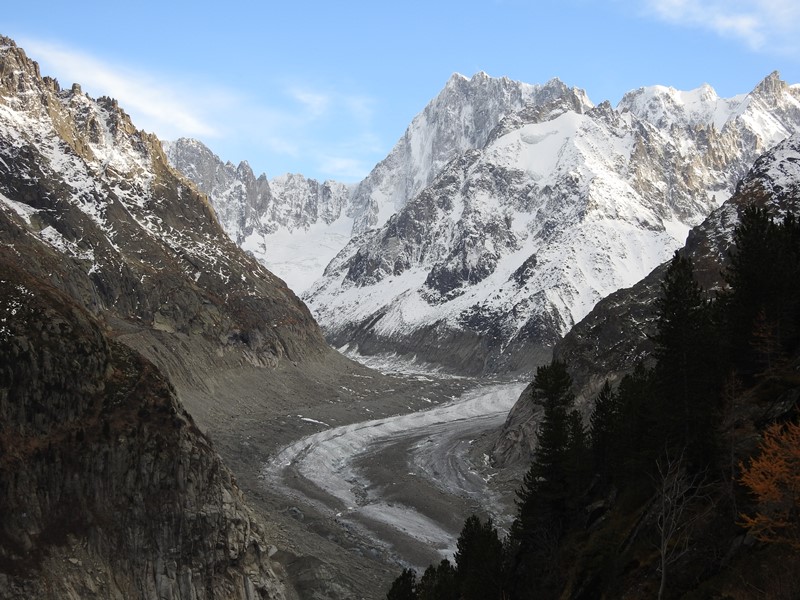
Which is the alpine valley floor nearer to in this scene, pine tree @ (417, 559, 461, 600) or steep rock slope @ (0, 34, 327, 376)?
pine tree @ (417, 559, 461, 600)

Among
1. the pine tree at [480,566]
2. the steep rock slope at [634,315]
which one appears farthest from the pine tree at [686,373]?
the steep rock slope at [634,315]

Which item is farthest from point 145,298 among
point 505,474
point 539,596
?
point 539,596

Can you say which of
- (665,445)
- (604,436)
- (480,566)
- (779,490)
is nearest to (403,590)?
(480,566)

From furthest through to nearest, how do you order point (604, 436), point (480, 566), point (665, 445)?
point (604, 436) < point (480, 566) < point (665, 445)

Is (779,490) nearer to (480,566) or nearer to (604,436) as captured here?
(480,566)

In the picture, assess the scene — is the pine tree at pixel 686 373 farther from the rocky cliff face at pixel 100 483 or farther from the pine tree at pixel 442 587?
the rocky cliff face at pixel 100 483

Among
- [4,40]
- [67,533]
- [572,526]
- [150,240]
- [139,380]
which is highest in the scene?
[4,40]

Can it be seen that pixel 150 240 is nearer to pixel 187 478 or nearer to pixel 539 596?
pixel 187 478
